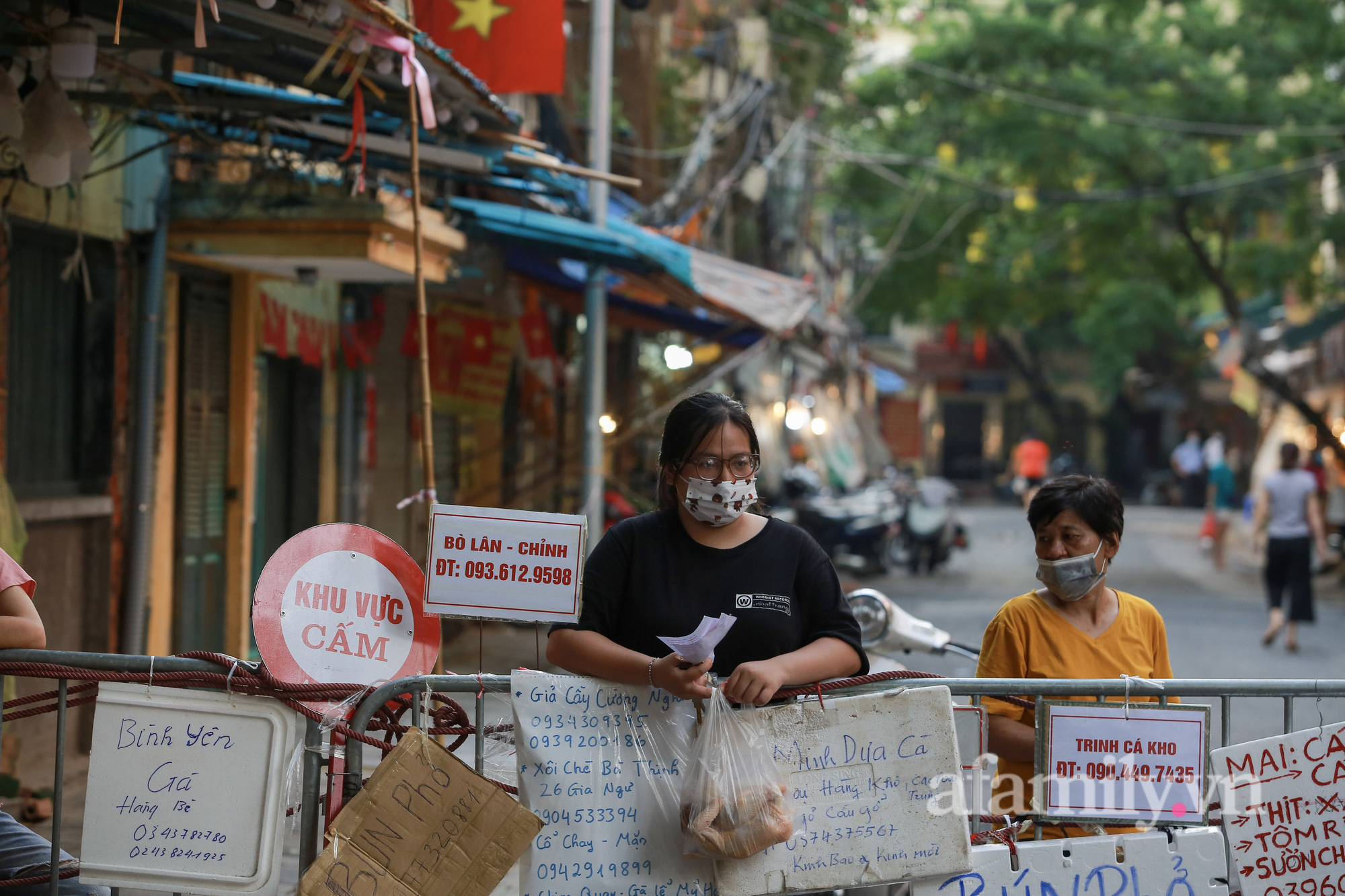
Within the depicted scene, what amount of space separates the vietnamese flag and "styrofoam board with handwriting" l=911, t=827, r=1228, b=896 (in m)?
4.86

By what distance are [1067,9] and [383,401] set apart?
14.2 metres

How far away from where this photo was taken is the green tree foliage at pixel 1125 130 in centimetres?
1725

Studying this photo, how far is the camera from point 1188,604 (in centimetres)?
1402

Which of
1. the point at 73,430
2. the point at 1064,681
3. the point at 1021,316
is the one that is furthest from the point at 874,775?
the point at 1021,316

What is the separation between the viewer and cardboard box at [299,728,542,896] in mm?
2785

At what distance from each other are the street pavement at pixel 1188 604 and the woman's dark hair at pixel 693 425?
8.48ft

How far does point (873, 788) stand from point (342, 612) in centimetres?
133

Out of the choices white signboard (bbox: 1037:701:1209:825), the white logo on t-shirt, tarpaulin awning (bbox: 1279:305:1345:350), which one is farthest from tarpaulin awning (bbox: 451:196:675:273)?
tarpaulin awning (bbox: 1279:305:1345:350)

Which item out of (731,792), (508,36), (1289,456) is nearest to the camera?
(731,792)

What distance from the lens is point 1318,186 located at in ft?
63.4

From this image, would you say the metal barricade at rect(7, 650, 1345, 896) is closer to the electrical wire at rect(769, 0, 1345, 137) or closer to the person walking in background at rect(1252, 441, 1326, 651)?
the person walking in background at rect(1252, 441, 1326, 651)

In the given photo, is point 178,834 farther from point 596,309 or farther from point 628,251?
point 596,309

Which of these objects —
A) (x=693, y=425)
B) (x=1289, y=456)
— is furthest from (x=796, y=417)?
(x=693, y=425)

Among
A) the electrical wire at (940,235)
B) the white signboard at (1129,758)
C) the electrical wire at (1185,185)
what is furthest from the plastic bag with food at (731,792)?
the electrical wire at (940,235)
